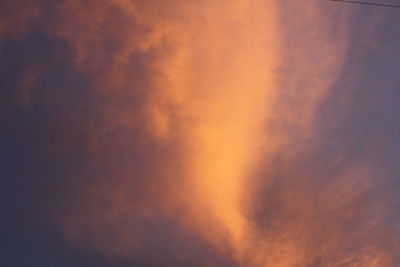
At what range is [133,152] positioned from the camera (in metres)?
15.2

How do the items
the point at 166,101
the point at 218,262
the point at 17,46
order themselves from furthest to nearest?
the point at 218,262 → the point at 166,101 → the point at 17,46

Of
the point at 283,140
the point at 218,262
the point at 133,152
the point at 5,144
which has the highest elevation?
the point at 5,144

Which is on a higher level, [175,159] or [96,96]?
[96,96]

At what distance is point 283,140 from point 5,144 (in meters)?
10.9

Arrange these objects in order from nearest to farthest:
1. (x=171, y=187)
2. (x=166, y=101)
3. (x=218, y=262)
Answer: (x=166, y=101), (x=171, y=187), (x=218, y=262)

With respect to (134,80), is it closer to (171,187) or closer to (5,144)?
(171,187)

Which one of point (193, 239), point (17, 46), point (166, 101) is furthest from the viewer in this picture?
point (193, 239)

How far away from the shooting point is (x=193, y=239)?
18359mm

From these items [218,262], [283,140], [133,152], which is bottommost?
[218,262]

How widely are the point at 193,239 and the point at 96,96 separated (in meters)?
8.75

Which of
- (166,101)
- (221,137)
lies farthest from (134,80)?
(221,137)

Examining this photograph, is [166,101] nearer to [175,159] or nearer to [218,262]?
[175,159]

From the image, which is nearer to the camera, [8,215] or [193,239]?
[8,215]

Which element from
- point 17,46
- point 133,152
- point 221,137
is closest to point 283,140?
point 221,137
